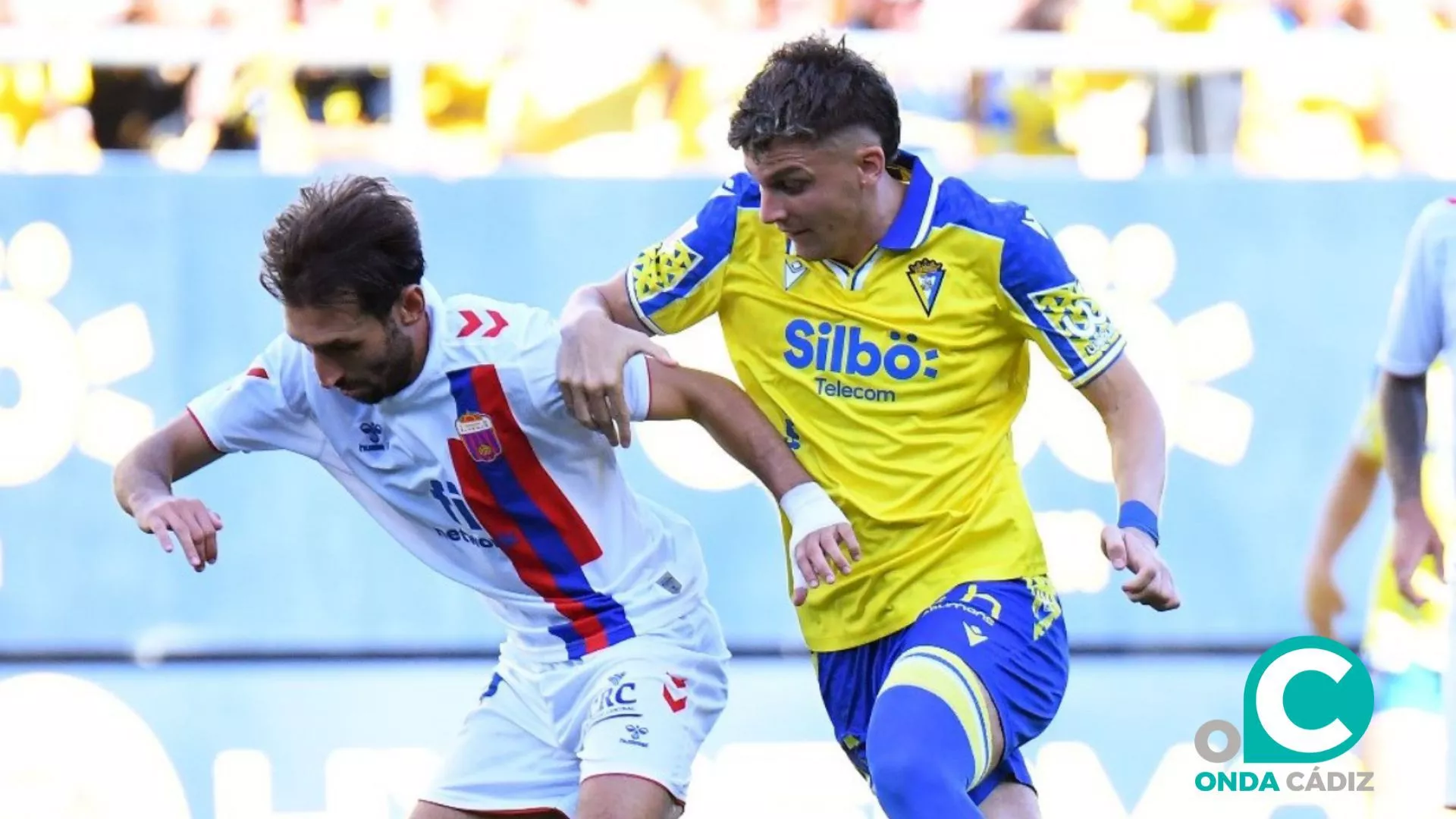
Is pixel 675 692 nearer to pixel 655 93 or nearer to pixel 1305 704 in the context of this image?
pixel 1305 704

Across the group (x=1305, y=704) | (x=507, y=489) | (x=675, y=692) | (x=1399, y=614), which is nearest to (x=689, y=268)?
(x=507, y=489)

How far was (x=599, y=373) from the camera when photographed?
3500 mm

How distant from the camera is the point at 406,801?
5.22 metres

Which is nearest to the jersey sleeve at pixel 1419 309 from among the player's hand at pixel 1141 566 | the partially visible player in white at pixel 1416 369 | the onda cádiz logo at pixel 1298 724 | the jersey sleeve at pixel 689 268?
the partially visible player in white at pixel 1416 369

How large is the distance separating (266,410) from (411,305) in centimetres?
40

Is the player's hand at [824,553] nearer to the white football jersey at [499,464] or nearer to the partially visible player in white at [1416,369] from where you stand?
the white football jersey at [499,464]

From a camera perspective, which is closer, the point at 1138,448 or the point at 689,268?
the point at 1138,448

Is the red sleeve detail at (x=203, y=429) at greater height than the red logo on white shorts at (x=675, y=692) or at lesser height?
greater

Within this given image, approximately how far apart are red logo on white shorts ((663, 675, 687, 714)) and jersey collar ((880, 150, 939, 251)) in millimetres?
937

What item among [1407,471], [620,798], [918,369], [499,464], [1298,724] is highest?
[918,369]

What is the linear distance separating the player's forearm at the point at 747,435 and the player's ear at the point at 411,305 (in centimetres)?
54

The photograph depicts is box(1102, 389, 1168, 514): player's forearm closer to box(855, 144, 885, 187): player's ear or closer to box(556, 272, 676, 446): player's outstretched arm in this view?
box(855, 144, 885, 187): player's ear

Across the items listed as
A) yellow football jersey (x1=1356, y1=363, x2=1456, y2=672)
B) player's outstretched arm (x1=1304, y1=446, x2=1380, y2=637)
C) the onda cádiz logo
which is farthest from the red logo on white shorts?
player's outstretched arm (x1=1304, y1=446, x2=1380, y2=637)

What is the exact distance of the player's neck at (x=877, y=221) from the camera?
382cm
